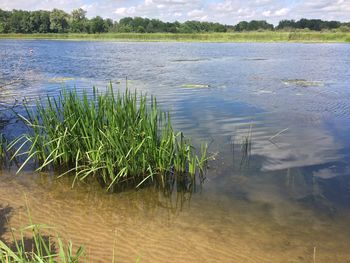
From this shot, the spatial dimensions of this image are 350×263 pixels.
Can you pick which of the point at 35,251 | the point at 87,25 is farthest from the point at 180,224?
the point at 87,25

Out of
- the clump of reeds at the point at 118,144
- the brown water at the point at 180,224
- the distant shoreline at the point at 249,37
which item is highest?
the distant shoreline at the point at 249,37

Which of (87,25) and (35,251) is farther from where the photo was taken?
(87,25)

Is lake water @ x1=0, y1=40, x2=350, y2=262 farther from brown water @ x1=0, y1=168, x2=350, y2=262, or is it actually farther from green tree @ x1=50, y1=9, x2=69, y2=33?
green tree @ x1=50, y1=9, x2=69, y2=33

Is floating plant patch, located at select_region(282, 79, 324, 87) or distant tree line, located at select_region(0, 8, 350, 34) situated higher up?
distant tree line, located at select_region(0, 8, 350, 34)

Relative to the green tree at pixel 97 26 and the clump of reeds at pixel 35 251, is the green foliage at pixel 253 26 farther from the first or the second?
the clump of reeds at pixel 35 251

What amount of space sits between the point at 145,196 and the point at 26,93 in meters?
10.0

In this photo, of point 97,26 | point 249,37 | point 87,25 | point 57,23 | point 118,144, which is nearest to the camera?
point 118,144

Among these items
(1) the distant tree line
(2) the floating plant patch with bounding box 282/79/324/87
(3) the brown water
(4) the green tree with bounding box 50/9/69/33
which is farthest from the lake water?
(4) the green tree with bounding box 50/9/69/33

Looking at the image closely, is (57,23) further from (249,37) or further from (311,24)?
(311,24)

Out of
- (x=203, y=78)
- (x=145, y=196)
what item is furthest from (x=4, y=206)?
(x=203, y=78)

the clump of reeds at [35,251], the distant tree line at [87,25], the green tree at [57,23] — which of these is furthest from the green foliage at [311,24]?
the clump of reeds at [35,251]

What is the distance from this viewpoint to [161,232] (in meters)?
4.91

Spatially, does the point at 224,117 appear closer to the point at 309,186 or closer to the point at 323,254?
the point at 309,186

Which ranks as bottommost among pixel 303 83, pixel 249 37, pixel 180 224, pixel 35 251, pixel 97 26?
pixel 180 224
